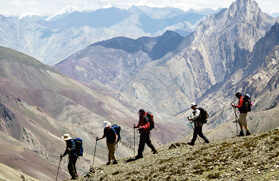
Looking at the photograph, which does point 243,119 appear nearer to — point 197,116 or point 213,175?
point 197,116

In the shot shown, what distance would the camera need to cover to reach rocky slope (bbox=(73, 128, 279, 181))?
17.2 metres

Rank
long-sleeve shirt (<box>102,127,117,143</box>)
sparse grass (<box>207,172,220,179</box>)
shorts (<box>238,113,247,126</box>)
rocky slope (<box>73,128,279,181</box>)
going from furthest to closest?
long-sleeve shirt (<box>102,127,117,143</box>) → shorts (<box>238,113,247,126</box>) → sparse grass (<box>207,172,220,179</box>) → rocky slope (<box>73,128,279,181</box>)

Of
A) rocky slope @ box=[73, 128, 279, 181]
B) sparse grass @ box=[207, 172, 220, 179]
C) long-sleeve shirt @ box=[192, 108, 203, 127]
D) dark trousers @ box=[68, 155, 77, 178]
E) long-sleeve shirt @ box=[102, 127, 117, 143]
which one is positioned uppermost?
long-sleeve shirt @ box=[192, 108, 203, 127]

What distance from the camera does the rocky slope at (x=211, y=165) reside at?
56.4ft

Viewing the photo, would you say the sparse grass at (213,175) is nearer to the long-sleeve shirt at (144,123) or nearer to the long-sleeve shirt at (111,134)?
the long-sleeve shirt at (144,123)

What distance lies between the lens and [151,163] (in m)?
25.6

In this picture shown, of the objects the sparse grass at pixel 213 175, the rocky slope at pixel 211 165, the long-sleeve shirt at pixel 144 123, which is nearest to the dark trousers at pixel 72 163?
the rocky slope at pixel 211 165

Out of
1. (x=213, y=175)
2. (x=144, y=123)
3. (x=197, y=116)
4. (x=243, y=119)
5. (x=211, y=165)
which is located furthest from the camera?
(x=243, y=119)

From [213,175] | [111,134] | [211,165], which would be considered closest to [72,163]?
[111,134]

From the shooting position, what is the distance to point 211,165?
20.0 metres

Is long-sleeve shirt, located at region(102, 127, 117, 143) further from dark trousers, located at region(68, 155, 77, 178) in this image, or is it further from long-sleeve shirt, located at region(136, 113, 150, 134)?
dark trousers, located at region(68, 155, 77, 178)

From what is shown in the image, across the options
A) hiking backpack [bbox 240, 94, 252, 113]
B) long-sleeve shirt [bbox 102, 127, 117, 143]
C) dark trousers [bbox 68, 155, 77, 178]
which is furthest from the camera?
long-sleeve shirt [bbox 102, 127, 117, 143]

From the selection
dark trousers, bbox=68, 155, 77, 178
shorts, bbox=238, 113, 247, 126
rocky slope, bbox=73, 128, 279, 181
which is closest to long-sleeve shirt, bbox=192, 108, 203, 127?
rocky slope, bbox=73, 128, 279, 181

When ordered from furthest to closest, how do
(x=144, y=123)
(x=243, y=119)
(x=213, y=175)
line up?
1. (x=243, y=119)
2. (x=144, y=123)
3. (x=213, y=175)
